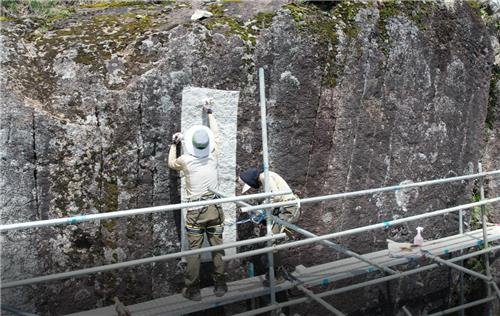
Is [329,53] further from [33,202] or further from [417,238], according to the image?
[33,202]

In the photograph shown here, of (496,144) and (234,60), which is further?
(496,144)

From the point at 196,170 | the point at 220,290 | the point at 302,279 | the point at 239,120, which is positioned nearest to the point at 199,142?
the point at 196,170

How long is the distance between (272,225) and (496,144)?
394 cm

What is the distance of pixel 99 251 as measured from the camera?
4.47 m

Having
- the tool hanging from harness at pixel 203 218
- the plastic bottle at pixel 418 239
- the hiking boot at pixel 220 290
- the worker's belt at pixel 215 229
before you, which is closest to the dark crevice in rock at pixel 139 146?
the tool hanging from harness at pixel 203 218

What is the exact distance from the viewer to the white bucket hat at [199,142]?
4426 millimetres

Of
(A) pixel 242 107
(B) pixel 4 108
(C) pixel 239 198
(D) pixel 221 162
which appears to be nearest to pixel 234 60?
(A) pixel 242 107

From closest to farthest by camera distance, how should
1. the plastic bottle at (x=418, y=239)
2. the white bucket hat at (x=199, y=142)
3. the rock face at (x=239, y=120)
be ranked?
1. the rock face at (x=239, y=120)
2. the white bucket hat at (x=199, y=142)
3. the plastic bottle at (x=418, y=239)

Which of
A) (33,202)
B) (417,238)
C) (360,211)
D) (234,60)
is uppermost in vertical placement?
(234,60)

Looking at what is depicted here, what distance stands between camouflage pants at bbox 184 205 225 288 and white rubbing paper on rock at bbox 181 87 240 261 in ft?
0.84

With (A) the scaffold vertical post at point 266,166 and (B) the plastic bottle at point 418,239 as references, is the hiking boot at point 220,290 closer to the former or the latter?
(A) the scaffold vertical post at point 266,166

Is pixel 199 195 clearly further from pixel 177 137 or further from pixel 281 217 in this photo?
pixel 281 217

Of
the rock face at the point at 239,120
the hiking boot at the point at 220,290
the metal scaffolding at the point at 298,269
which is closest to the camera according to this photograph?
the metal scaffolding at the point at 298,269

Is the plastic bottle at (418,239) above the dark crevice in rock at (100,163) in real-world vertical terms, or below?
below
